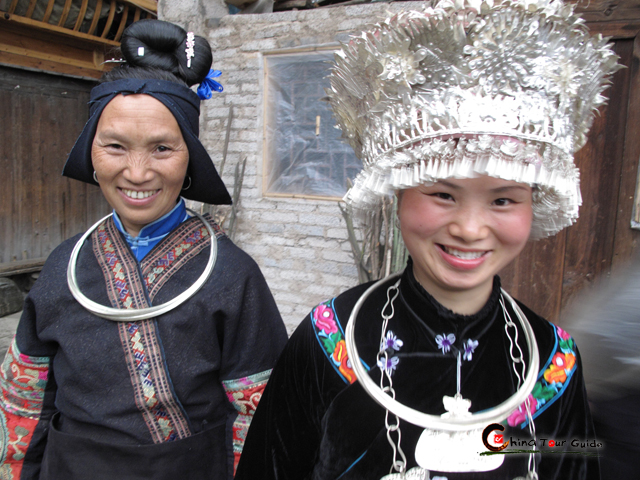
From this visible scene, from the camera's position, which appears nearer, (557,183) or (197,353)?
(557,183)

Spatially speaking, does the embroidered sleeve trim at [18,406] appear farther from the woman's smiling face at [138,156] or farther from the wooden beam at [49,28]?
the wooden beam at [49,28]

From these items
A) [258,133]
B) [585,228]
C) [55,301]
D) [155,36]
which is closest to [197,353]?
[55,301]

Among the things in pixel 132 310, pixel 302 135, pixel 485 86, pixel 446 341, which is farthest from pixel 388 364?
pixel 302 135

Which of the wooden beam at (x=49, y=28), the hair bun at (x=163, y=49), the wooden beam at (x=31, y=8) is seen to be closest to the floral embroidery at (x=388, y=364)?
the hair bun at (x=163, y=49)

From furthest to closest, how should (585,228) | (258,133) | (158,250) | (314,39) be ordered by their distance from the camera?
1. (258,133)
2. (314,39)
3. (585,228)
4. (158,250)

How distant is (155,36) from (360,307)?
1128 mm

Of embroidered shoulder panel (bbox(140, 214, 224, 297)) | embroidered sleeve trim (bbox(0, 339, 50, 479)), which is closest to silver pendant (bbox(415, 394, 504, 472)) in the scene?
embroidered shoulder panel (bbox(140, 214, 224, 297))

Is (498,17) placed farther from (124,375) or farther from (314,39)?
(314,39)

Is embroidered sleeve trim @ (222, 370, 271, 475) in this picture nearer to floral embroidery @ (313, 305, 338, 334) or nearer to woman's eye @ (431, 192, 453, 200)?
floral embroidery @ (313, 305, 338, 334)

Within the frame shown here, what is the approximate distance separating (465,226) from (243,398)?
0.94 m

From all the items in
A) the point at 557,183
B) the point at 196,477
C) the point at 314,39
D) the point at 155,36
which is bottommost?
the point at 196,477

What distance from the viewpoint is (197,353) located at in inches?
58.6

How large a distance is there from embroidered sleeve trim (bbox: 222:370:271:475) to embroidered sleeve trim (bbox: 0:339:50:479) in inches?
26.3

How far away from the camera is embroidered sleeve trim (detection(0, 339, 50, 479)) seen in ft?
5.18
